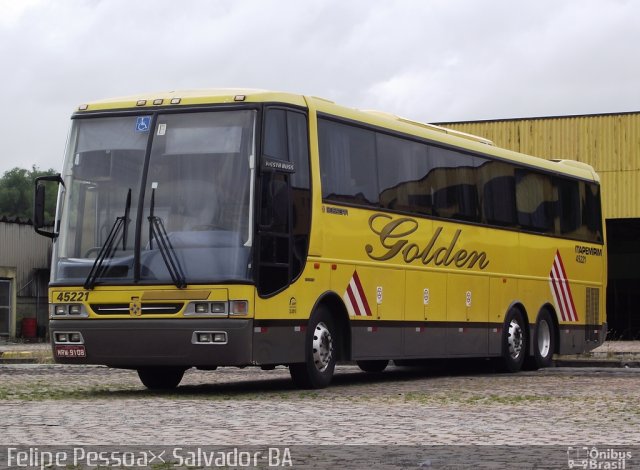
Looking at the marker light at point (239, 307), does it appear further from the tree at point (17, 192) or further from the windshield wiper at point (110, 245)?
the tree at point (17, 192)

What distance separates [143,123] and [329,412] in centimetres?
526

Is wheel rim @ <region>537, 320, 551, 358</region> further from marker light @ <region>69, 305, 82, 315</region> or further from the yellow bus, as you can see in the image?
marker light @ <region>69, 305, 82, 315</region>

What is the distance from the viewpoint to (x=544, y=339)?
25.4 metres

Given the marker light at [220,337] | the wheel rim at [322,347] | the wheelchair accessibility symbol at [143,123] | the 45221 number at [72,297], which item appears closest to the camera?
A: the marker light at [220,337]

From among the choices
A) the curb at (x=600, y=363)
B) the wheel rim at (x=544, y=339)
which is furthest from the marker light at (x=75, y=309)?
the curb at (x=600, y=363)

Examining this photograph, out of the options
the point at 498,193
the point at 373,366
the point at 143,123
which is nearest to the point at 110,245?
the point at 143,123

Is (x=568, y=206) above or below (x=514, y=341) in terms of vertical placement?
above

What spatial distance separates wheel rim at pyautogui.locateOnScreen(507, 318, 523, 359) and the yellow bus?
353cm

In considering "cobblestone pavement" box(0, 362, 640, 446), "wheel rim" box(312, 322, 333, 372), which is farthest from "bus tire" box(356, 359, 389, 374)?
"wheel rim" box(312, 322, 333, 372)

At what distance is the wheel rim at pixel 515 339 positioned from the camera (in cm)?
2405

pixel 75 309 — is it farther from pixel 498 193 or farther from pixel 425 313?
pixel 498 193

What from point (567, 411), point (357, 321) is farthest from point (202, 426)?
point (357, 321)

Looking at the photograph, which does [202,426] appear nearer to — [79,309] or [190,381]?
[79,309]

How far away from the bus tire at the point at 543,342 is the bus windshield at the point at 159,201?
983cm
